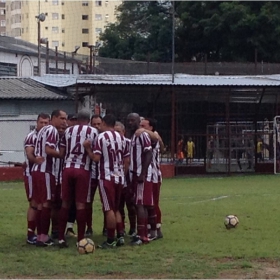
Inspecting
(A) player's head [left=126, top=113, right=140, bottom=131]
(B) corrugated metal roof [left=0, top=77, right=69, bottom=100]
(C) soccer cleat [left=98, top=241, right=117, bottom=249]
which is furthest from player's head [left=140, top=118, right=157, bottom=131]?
(B) corrugated metal roof [left=0, top=77, right=69, bottom=100]

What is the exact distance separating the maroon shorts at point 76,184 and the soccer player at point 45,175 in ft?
1.30

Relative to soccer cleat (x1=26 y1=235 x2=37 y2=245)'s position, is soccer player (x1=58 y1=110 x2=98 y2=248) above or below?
above

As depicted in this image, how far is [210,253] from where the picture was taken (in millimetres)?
10234

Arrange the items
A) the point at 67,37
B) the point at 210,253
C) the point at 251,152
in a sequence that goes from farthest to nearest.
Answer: the point at 67,37 → the point at 251,152 → the point at 210,253

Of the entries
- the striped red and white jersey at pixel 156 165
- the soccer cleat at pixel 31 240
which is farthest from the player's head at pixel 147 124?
the soccer cleat at pixel 31 240

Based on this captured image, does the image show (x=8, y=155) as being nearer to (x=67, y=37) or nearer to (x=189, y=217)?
(x=189, y=217)

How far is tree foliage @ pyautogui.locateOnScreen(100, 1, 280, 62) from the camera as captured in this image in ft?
174

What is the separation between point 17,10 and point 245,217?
95.9 meters

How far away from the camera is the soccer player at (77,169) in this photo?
34.7 feet

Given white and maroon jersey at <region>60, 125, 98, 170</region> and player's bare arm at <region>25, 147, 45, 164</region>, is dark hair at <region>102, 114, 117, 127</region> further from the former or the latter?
player's bare arm at <region>25, 147, 45, 164</region>

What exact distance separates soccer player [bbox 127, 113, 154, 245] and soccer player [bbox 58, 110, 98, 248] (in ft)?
2.52

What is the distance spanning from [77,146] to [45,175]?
2.53ft

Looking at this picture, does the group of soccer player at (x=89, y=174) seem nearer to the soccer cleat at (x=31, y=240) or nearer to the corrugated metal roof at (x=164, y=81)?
the soccer cleat at (x=31, y=240)

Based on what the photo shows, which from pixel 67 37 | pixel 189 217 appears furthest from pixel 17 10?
pixel 189 217
